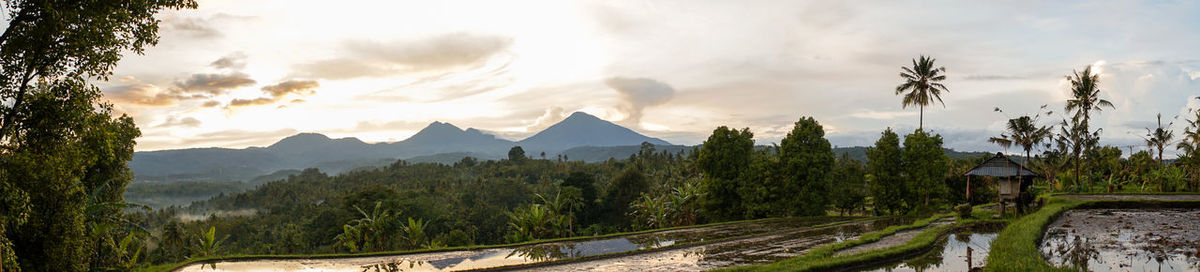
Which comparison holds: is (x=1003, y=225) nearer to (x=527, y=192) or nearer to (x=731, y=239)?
(x=731, y=239)

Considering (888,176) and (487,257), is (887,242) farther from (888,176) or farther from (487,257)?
(888,176)

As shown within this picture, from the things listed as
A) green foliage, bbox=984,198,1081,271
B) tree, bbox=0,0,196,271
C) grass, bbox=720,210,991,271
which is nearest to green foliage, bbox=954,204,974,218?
green foliage, bbox=984,198,1081,271

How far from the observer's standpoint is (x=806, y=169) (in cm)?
2862

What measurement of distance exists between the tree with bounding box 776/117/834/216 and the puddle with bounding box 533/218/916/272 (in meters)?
8.41

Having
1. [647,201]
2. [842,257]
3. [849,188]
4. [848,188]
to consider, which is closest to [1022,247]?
[842,257]

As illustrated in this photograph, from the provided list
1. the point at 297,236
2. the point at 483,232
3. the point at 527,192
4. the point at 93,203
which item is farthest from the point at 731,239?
the point at 527,192

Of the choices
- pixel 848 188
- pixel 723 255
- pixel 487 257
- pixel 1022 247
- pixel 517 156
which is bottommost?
pixel 487 257

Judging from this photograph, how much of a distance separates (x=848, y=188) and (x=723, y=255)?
1990 cm

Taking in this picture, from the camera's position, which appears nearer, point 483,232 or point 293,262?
point 293,262

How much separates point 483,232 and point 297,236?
51.2ft

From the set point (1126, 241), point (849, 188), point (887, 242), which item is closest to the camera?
point (1126, 241)

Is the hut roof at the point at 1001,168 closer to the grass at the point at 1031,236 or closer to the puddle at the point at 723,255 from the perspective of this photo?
the grass at the point at 1031,236

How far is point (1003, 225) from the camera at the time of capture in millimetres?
18594

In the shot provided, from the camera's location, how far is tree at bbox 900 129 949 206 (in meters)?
26.9
